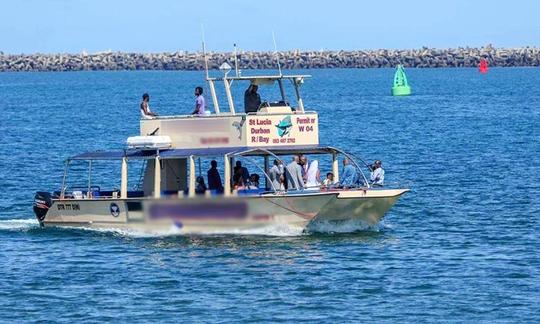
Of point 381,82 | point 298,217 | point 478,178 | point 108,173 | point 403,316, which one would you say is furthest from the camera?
point 381,82

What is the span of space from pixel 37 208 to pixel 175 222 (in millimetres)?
3939

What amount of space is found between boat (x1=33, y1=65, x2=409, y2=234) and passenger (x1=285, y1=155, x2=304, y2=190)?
0.75 ft

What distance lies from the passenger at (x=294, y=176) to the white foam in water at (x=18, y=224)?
695 centimetres

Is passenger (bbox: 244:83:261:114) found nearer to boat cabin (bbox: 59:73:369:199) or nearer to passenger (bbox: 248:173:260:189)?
boat cabin (bbox: 59:73:369:199)

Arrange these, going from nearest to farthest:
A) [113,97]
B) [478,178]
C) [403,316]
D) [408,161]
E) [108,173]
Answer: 1. [403,316]
2. [478,178]
3. [108,173]
4. [408,161]
5. [113,97]

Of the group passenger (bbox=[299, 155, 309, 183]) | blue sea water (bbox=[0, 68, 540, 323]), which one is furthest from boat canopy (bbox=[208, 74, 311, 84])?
blue sea water (bbox=[0, 68, 540, 323])

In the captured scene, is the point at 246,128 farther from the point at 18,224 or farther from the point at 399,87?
the point at 399,87

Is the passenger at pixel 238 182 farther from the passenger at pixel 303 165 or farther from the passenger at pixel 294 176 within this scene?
the passenger at pixel 303 165

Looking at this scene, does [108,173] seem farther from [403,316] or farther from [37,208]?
[403,316]

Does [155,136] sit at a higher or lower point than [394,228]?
higher

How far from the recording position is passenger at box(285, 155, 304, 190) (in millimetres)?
32844

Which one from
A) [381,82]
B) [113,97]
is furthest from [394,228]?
[381,82]

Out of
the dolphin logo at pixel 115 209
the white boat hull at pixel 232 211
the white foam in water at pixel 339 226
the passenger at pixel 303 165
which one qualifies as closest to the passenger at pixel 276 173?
the passenger at pixel 303 165

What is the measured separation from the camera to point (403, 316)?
83.8 ft
